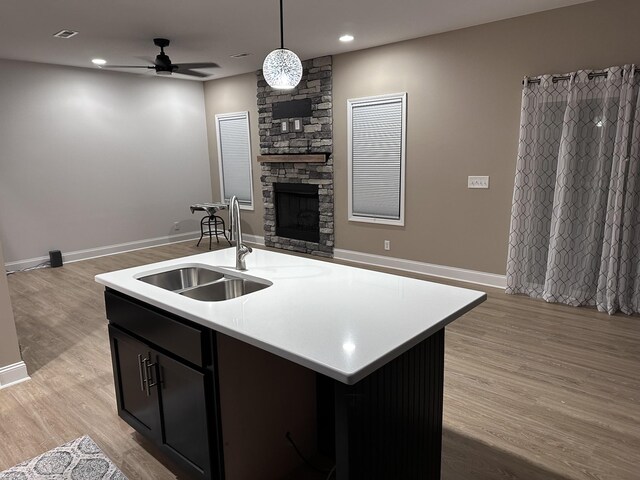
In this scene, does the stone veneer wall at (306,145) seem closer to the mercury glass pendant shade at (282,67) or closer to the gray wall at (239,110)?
the gray wall at (239,110)

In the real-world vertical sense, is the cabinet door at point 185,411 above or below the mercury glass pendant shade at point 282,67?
below

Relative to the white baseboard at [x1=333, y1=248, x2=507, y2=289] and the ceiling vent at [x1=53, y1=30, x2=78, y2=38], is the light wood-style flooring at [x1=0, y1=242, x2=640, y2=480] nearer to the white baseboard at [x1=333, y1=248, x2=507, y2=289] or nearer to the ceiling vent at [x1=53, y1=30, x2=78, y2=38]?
the white baseboard at [x1=333, y1=248, x2=507, y2=289]

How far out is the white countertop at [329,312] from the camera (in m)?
1.37

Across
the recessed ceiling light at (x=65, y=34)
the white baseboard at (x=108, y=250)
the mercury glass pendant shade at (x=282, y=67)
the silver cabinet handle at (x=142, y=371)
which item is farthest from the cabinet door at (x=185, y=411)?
the white baseboard at (x=108, y=250)

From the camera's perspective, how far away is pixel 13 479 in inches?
82.9

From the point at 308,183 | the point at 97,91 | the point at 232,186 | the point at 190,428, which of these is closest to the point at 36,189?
the point at 97,91

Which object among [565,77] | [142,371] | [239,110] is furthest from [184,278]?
[239,110]

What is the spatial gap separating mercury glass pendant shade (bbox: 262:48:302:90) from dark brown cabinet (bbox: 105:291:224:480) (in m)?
1.44

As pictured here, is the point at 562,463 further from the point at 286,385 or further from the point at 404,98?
the point at 404,98

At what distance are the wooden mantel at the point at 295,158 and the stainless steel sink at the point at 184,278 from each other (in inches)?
150

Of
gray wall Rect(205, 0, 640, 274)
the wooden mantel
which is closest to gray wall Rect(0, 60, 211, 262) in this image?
the wooden mantel

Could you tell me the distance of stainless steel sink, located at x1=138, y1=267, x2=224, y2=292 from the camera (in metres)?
2.43

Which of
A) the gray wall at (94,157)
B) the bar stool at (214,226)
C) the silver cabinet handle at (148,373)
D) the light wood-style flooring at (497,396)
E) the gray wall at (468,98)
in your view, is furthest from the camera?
the bar stool at (214,226)

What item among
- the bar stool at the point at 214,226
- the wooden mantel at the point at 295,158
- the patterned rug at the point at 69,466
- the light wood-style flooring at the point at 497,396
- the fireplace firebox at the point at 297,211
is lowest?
the patterned rug at the point at 69,466
